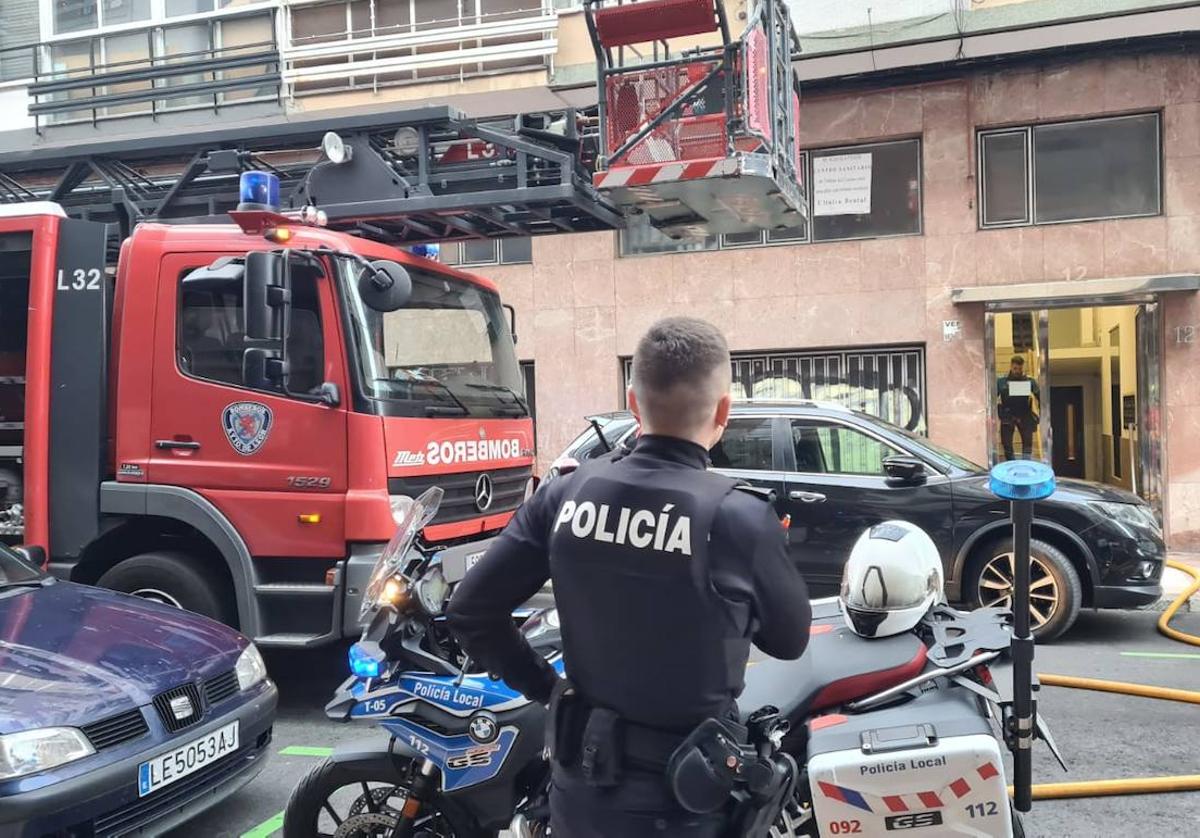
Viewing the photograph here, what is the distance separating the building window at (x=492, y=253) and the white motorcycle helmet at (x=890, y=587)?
10.3 metres

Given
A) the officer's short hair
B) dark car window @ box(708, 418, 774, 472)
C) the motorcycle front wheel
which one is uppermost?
the officer's short hair

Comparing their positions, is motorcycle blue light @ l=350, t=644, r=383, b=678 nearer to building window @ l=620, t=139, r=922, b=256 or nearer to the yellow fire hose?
the yellow fire hose

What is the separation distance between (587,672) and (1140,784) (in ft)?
11.1

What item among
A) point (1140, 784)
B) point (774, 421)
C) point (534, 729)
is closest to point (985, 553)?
point (774, 421)

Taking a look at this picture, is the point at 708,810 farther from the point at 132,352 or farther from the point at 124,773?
the point at 132,352

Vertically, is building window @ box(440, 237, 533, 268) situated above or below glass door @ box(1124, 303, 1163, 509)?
above

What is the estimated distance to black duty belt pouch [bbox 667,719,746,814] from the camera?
178cm

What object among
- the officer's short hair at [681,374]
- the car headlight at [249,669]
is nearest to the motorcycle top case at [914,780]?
the officer's short hair at [681,374]

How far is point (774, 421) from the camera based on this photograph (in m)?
7.36

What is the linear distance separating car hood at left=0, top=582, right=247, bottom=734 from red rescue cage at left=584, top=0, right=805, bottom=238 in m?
3.53

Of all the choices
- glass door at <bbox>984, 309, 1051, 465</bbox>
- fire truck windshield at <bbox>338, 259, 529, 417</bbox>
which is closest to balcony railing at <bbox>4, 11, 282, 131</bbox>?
fire truck windshield at <bbox>338, 259, 529, 417</bbox>

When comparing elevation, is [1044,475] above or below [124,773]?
above

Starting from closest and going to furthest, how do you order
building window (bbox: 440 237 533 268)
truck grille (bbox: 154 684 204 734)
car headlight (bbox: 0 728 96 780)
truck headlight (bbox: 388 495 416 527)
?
→ car headlight (bbox: 0 728 96 780)
truck grille (bbox: 154 684 204 734)
truck headlight (bbox: 388 495 416 527)
building window (bbox: 440 237 533 268)

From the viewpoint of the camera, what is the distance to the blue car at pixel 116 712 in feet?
10.6
